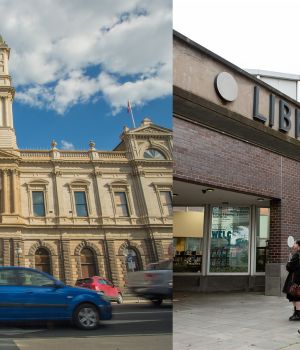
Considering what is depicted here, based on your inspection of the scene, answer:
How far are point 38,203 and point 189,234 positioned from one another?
12130 millimetres

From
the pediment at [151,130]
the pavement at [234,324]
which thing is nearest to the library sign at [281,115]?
the pavement at [234,324]

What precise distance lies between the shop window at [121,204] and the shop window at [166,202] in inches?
7.1

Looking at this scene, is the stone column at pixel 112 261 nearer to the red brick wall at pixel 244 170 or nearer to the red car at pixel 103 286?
the red car at pixel 103 286

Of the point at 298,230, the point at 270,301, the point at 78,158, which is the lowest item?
the point at 270,301

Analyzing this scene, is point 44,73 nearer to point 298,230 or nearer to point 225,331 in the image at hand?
point 225,331

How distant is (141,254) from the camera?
90.0 inches

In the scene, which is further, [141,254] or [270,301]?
[270,301]

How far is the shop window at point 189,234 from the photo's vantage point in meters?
13.9

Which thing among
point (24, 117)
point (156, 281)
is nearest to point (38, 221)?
point (24, 117)

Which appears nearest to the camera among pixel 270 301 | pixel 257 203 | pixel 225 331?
pixel 225 331

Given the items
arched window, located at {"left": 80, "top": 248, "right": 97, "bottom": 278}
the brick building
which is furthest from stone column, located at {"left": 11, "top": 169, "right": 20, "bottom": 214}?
the brick building

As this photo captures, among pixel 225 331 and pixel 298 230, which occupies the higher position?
pixel 298 230

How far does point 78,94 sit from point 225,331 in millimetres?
5819

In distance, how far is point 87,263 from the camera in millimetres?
2176
